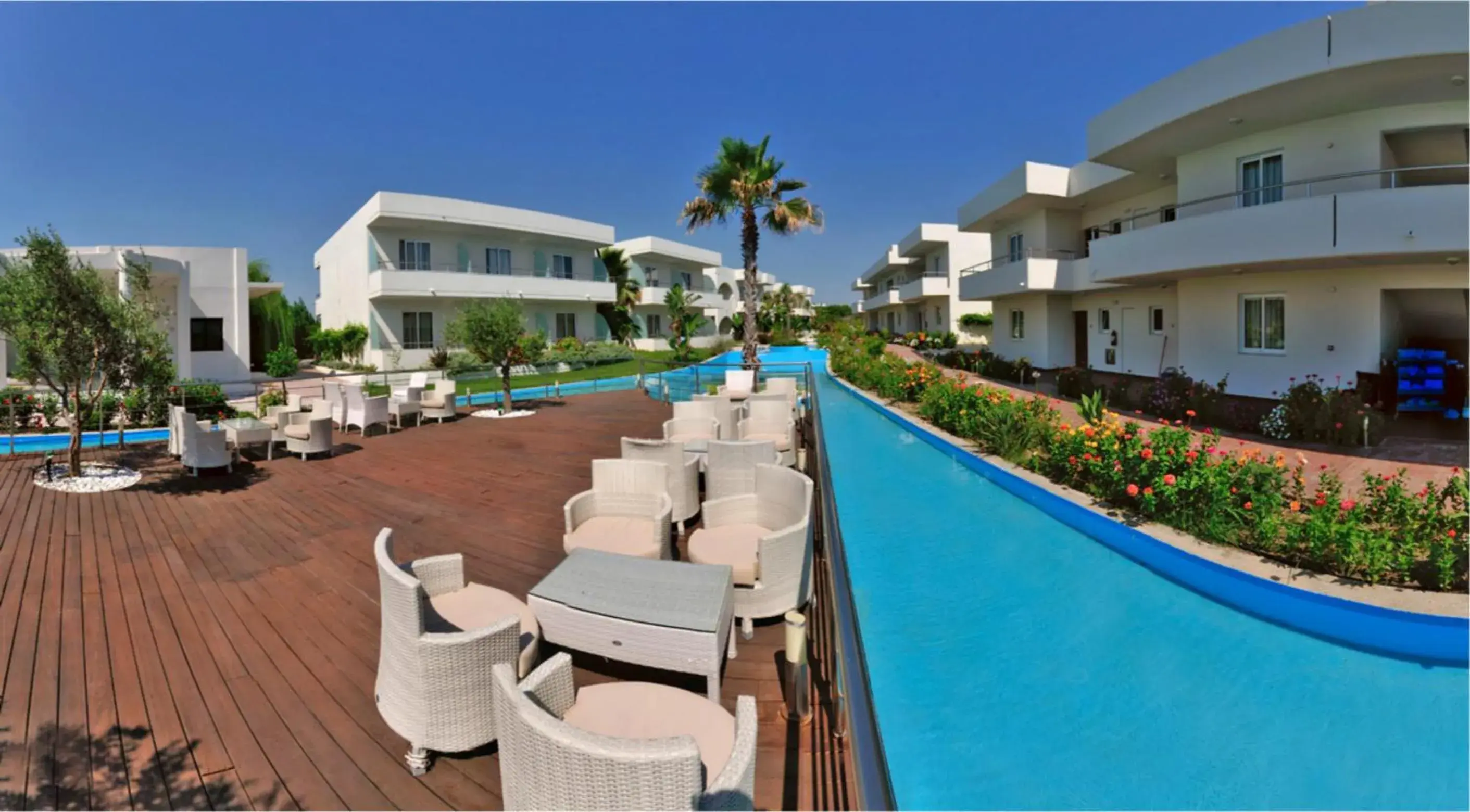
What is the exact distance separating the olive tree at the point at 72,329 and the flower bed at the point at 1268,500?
13.2m

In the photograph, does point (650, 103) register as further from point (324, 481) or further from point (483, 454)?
point (324, 481)

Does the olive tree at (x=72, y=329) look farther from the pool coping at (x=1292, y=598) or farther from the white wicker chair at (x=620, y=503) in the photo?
the pool coping at (x=1292, y=598)

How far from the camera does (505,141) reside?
2369 centimetres

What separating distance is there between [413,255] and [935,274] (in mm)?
30315

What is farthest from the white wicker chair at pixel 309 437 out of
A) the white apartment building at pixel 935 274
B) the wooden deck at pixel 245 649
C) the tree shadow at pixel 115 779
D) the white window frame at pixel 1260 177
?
the white apartment building at pixel 935 274

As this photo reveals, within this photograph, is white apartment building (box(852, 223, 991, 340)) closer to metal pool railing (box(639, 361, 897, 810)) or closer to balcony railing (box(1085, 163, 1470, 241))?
balcony railing (box(1085, 163, 1470, 241))

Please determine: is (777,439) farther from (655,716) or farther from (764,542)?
(655,716)

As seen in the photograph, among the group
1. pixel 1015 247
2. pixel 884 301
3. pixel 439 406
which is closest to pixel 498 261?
pixel 439 406

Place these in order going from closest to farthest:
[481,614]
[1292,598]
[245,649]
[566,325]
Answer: [481,614]
[245,649]
[1292,598]
[566,325]

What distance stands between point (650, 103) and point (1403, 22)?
15.8m

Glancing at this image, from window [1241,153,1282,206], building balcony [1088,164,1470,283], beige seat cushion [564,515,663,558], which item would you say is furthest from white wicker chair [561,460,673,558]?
window [1241,153,1282,206]

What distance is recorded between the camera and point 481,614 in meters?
3.73

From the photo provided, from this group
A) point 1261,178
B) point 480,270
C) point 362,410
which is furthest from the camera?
point 480,270

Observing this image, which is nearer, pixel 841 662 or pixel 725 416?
pixel 841 662
